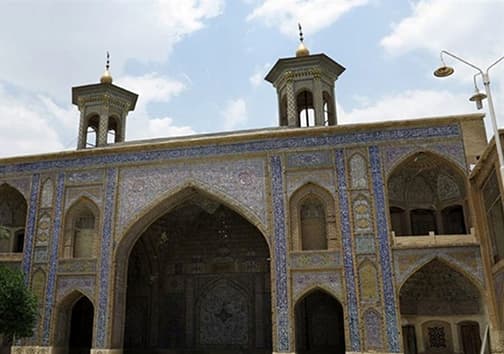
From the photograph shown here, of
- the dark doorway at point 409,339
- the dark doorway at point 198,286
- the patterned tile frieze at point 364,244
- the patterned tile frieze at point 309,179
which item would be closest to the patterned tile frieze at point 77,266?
the dark doorway at point 198,286

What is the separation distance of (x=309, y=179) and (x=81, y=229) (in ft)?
22.6

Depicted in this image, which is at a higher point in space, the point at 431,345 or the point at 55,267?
the point at 55,267

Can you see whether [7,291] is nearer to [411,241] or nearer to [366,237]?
[366,237]

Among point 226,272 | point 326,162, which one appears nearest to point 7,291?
point 226,272

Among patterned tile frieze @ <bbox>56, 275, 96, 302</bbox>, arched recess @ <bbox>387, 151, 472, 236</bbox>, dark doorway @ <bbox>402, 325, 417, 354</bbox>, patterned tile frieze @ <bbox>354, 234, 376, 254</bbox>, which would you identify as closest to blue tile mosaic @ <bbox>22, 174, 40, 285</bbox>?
patterned tile frieze @ <bbox>56, 275, 96, 302</bbox>

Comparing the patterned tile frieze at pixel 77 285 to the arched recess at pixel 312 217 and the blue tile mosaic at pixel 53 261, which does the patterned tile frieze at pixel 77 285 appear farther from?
the arched recess at pixel 312 217

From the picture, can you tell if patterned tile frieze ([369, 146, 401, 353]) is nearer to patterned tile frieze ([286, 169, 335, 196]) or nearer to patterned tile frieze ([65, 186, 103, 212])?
patterned tile frieze ([286, 169, 335, 196])

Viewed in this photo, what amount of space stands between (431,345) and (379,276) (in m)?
2.79

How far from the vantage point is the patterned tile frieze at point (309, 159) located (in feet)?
47.0

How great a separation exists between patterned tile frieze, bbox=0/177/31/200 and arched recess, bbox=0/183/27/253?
36 cm

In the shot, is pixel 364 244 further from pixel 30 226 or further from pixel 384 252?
pixel 30 226

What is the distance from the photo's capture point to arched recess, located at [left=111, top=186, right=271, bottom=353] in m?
18.3

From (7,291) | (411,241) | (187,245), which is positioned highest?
(187,245)

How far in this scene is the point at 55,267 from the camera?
49.4 ft
